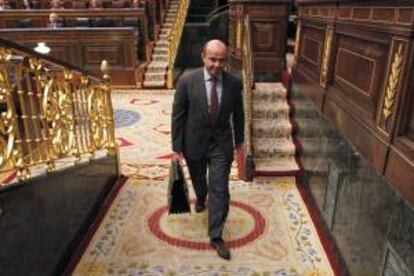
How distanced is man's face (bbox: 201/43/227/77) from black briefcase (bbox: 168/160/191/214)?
2.59ft

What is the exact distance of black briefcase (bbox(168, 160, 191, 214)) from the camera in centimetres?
300

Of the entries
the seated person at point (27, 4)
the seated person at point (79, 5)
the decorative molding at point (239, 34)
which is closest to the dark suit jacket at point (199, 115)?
the decorative molding at point (239, 34)

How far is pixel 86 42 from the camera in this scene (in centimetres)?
842

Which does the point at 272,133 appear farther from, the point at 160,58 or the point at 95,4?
the point at 95,4

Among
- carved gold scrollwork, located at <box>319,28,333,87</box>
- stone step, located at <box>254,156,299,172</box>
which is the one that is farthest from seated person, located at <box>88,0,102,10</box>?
carved gold scrollwork, located at <box>319,28,333,87</box>

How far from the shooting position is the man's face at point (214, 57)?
8.77 feet

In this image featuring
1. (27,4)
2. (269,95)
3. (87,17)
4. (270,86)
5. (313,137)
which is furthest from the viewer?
(27,4)

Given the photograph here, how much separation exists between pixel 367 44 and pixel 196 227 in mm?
2070

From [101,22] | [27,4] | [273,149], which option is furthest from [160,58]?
[273,149]

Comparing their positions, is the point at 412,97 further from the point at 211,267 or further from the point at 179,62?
the point at 179,62

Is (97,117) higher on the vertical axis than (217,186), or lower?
higher

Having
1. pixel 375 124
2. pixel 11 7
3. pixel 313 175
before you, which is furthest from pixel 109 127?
pixel 11 7

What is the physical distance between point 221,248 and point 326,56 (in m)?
1.98

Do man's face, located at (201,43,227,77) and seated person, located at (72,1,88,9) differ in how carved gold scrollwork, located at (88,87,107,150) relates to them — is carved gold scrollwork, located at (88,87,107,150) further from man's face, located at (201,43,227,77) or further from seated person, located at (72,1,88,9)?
seated person, located at (72,1,88,9)
